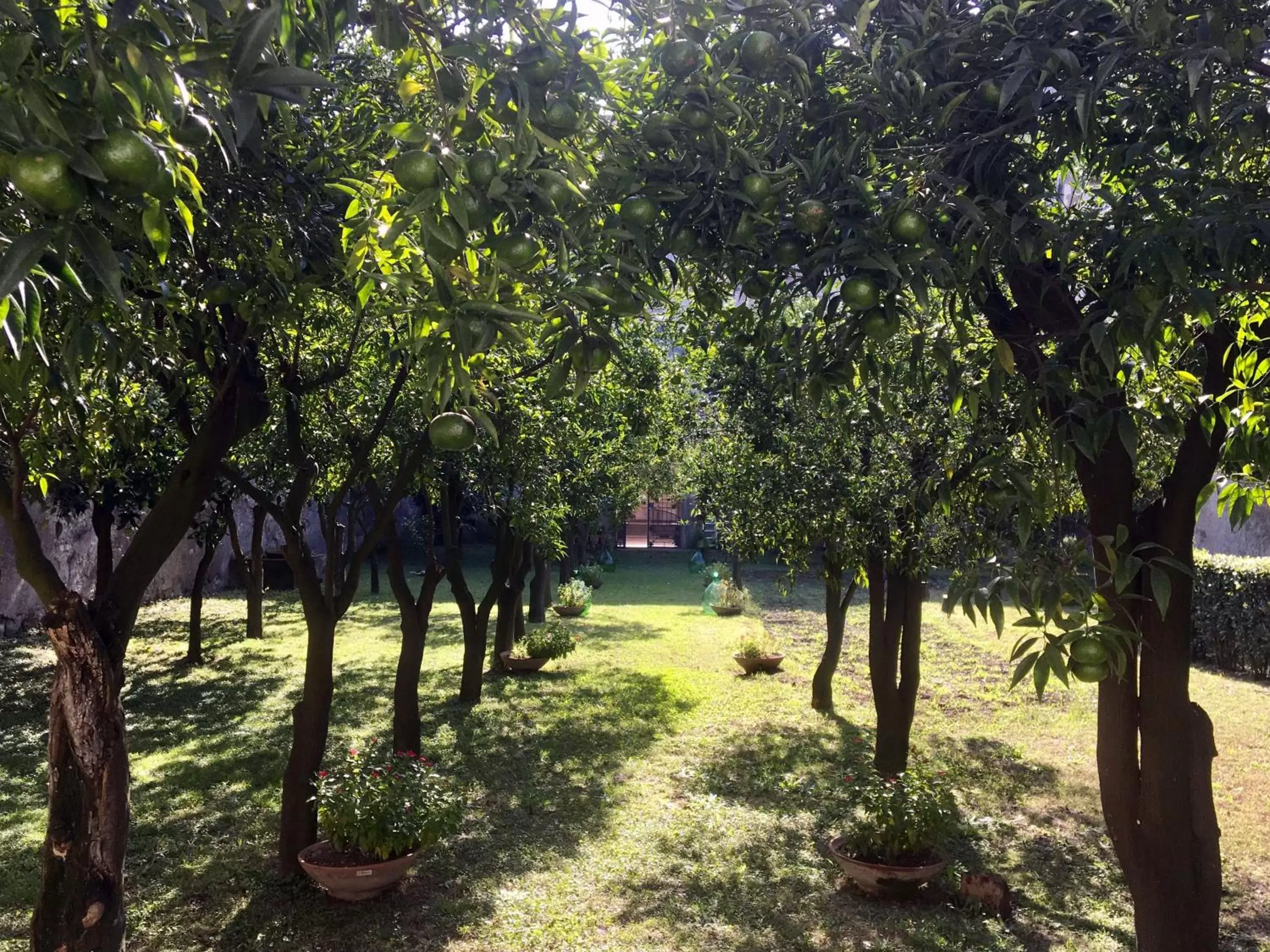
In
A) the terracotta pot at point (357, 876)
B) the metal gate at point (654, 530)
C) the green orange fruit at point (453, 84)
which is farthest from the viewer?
the metal gate at point (654, 530)

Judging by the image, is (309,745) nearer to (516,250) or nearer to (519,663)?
(516,250)

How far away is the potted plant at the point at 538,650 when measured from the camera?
41.7 ft

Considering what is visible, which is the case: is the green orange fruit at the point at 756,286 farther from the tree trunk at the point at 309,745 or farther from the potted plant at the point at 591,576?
the potted plant at the point at 591,576

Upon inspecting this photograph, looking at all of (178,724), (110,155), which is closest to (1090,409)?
(110,155)

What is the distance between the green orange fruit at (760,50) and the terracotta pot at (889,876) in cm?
478

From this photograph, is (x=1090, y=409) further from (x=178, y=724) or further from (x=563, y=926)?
(x=178, y=724)

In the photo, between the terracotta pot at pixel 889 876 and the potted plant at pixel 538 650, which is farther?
the potted plant at pixel 538 650

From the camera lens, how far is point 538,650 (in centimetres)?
1291

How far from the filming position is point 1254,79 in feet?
8.82

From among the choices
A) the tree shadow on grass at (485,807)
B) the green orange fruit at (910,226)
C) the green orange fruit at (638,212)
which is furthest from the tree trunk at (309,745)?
the green orange fruit at (910,226)

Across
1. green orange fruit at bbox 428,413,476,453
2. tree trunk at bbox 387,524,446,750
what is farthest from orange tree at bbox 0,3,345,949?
tree trunk at bbox 387,524,446,750

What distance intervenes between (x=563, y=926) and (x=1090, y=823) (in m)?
4.21

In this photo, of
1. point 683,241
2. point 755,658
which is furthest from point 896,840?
point 755,658

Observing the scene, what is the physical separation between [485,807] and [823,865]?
2.66 metres
